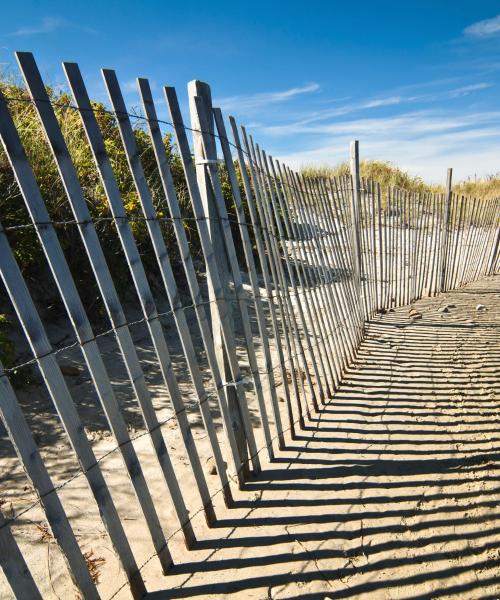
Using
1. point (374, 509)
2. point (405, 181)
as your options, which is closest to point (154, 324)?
point (374, 509)

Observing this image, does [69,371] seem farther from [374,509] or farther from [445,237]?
[445,237]

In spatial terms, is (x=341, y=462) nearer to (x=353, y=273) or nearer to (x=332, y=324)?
(x=332, y=324)

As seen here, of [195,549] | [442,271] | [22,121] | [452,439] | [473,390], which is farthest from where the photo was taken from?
[442,271]

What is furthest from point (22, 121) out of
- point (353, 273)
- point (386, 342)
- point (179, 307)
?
point (386, 342)

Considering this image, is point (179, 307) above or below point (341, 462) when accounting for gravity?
above

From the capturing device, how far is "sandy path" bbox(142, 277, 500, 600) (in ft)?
6.77

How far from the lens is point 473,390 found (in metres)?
3.94

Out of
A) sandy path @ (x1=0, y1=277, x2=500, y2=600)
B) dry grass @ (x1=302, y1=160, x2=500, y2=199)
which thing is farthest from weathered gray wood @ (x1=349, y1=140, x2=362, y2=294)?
dry grass @ (x1=302, y1=160, x2=500, y2=199)

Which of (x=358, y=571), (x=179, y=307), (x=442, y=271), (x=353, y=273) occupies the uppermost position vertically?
(x=179, y=307)

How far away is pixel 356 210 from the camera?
533 cm

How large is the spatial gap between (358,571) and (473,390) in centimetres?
239

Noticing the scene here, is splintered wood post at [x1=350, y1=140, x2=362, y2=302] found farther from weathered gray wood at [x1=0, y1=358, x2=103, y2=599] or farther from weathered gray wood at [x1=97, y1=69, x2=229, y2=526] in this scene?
weathered gray wood at [x1=0, y1=358, x2=103, y2=599]

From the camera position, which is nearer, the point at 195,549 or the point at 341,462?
the point at 195,549

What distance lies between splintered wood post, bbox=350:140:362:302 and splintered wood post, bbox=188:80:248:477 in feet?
9.78
